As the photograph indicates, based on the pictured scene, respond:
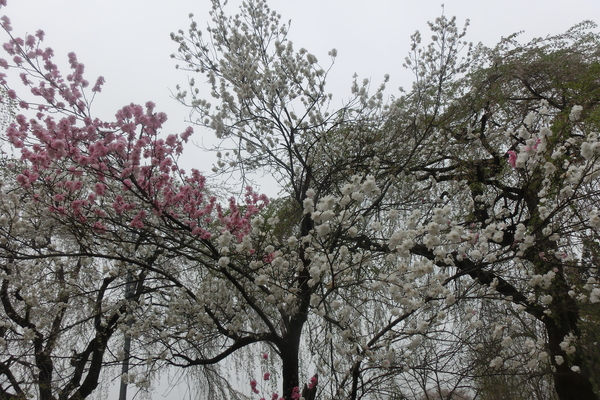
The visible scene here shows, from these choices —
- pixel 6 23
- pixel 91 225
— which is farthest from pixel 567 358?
pixel 6 23

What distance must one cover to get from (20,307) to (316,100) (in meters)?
4.88

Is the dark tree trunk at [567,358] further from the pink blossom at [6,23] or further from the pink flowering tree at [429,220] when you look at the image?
the pink blossom at [6,23]

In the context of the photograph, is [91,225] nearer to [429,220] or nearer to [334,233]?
[334,233]

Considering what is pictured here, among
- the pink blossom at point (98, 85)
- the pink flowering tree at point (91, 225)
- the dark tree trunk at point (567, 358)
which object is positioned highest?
the pink blossom at point (98, 85)

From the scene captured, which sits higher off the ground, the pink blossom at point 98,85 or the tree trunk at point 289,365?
the pink blossom at point 98,85

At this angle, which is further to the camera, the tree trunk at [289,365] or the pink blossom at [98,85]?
the tree trunk at [289,365]

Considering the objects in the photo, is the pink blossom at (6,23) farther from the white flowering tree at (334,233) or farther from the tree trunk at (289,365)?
the tree trunk at (289,365)

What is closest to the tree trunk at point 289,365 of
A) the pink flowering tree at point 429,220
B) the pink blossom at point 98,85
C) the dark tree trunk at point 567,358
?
the pink flowering tree at point 429,220

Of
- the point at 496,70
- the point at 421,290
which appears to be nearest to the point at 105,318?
the point at 421,290

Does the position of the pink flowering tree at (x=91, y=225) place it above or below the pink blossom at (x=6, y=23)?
A: below

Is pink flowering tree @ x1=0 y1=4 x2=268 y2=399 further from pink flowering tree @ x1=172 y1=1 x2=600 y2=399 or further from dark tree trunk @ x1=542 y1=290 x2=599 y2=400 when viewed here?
dark tree trunk @ x1=542 y1=290 x2=599 y2=400

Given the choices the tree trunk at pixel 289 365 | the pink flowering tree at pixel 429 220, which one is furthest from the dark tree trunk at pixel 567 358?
the tree trunk at pixel 289 365

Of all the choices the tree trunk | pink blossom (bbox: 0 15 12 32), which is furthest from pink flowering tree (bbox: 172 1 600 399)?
pink blossom (bbox: 0 15 12 32)

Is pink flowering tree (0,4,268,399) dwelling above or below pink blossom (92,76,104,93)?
below
